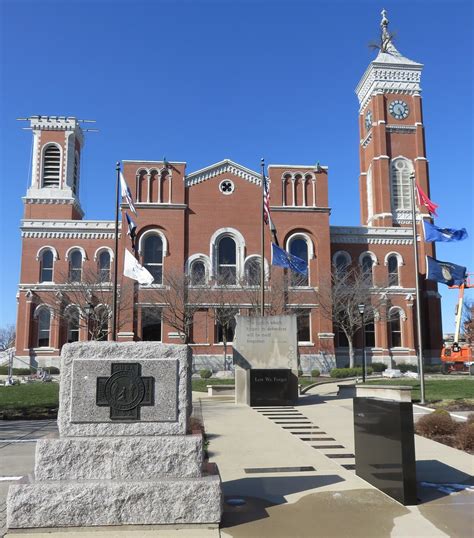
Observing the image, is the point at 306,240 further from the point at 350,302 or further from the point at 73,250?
the point at 73,250

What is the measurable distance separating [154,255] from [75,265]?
6689 millimetres

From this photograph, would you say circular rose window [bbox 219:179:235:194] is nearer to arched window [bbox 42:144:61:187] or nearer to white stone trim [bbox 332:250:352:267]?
white stone trim [bbox 332:250:352:267]

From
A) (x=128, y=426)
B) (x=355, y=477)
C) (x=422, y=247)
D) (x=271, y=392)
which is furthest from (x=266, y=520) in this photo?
(x=422, y=247)

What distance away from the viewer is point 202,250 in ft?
138

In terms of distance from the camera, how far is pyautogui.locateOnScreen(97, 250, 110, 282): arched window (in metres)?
41.3

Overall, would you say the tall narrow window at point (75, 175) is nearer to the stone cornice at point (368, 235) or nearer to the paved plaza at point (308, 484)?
the stone cornice at point (368, 235)

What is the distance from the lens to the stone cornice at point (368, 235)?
45.2 metres

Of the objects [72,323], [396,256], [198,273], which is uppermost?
[396,256]

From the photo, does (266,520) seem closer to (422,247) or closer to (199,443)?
(199,443)

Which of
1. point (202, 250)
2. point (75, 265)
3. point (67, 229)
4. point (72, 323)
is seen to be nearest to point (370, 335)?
point (202, 250)

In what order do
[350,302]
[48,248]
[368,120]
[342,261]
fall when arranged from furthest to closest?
[368,120], [342,261], [48,248], [350,302]

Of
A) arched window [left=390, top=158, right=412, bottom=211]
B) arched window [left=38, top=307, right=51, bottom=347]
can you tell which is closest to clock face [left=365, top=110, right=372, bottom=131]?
arched window [left=390, top=158, right=412, bottom=211]

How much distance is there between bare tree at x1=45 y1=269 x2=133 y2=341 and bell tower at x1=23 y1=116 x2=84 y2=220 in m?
7.23

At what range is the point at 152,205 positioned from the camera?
4125 cm
